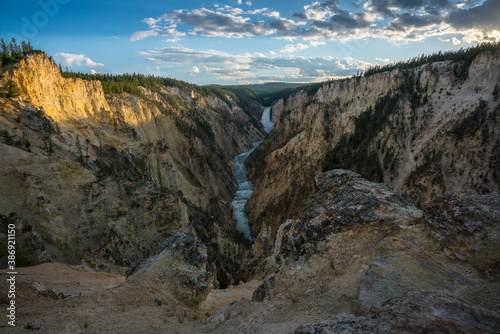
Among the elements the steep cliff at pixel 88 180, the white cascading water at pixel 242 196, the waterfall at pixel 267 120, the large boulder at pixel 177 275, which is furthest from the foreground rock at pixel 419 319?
the waterfall at pixel 267 120

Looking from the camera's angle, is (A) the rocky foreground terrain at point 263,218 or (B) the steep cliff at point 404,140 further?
(B) the steep cliff at point 404,140

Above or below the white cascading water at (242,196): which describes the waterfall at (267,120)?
above

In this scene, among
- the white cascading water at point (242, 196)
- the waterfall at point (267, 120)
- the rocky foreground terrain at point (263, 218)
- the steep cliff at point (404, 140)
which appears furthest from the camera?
the waterfall at point (267, 120)

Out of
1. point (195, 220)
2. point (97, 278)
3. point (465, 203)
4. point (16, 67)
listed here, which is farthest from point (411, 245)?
point (16, 67)

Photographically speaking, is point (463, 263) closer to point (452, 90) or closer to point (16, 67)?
point (16, 67)

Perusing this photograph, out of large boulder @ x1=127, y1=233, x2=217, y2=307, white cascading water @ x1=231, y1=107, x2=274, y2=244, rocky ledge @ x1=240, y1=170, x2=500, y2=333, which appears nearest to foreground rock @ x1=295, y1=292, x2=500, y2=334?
rocky ledge @ x1=240, y1=170, x2=500, y2=333

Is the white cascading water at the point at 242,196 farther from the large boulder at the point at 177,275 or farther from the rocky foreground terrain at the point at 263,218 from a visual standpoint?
the large boulder at the point at 177,275
